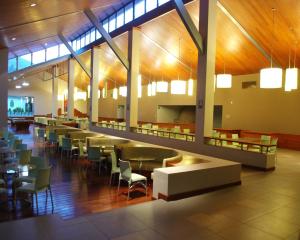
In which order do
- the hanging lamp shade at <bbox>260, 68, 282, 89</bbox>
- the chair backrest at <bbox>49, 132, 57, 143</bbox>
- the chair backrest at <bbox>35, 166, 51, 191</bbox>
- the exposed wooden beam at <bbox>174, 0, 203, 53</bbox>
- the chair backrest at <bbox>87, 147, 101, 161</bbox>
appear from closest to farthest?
the chair backrest at <bbox>35, 166, 51, 191</bbox> → the hanging lamp shade at <bbox>260, 68, 282, 89</bbox> → the chair backrest at <bbox>87, 147, 101, 161</bbox> → the exposed wooden beam at <bbox>174, 0, 203, 53</bbox> → the chair backrest at <bbox>49, 132, 57, 143</bbox>

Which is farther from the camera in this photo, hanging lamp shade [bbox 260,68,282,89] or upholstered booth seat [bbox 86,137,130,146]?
upholstered booth seat [bbox 86,137,130,146]

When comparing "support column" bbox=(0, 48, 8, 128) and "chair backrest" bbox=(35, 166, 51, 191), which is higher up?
"support column" bbox=(0, 48, 8, 128)

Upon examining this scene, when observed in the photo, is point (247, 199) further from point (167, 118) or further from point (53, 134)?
point (167, 118)

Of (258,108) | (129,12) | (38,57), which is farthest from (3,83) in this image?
(258,108)

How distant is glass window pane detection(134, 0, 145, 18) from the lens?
38.4 ft

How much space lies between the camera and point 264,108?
12016 mm

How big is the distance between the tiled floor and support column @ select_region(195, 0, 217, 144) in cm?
335

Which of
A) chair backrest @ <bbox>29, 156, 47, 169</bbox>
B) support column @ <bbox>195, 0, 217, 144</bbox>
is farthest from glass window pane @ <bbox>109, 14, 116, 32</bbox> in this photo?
chair backrest @ <bbox>29, 156, 47, 169</bbox>

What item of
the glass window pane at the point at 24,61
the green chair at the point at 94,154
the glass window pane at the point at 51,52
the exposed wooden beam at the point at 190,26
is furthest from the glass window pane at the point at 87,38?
the green chair at the point at 94,154

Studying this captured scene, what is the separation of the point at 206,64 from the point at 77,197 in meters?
4.95

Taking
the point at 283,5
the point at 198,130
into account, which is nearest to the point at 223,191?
the point at 198,130

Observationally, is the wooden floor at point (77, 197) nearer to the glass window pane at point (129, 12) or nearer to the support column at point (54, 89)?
the glass window pane at point (129, 12)

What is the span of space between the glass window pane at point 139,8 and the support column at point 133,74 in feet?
2.18

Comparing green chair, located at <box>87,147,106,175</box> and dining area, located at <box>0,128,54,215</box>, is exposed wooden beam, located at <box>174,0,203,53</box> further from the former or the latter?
dining area, located at <box>0,128,54,215</box>
